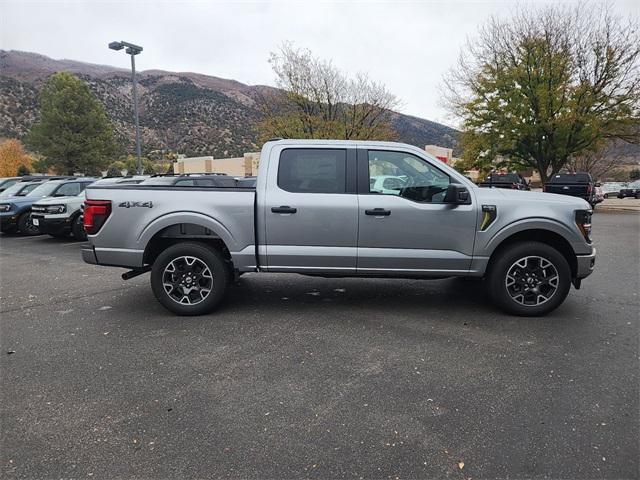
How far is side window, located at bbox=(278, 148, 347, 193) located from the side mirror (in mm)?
1131

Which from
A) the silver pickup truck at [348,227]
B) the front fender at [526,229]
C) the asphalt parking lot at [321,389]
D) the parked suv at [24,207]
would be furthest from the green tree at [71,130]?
the front fender at [526,229]

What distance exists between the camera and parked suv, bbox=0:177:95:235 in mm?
12469

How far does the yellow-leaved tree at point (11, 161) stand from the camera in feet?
148

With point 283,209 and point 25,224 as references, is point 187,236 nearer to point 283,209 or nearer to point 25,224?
point 283,209

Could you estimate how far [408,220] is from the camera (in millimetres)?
4848

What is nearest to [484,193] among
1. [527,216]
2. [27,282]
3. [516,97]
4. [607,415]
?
[527,216]

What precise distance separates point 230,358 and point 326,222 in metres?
1.79

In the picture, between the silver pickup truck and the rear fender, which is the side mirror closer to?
the silver pickup truck

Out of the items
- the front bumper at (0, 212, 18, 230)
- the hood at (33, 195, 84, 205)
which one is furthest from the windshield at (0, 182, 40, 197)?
the hood at (33, 195, 84, 205)

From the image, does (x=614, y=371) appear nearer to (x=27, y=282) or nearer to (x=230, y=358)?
(x=230, y=358)

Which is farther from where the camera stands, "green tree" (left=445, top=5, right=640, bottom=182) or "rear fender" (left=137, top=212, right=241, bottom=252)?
"green tree" (left=445, top=5, right=640, bottom=182)

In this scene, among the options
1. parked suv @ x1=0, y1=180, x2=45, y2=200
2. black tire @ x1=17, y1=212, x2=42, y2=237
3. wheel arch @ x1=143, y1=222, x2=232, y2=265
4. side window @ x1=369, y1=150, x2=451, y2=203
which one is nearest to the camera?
side window @ x1=369, y1=150, x2=451, y2=203

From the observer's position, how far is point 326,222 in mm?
4859

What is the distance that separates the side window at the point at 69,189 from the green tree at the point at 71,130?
32.1m
